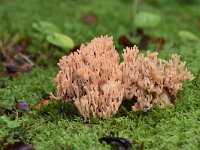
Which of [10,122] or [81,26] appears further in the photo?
[81,26]

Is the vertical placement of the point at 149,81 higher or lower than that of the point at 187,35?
lower

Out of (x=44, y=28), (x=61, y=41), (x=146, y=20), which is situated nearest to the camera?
(x=61, y=41)

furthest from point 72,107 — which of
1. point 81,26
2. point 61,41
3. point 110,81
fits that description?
point 81,26

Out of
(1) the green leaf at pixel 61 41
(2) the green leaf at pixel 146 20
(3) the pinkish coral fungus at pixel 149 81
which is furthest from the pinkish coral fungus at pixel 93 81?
(2) the green leaf at pixel 146 20

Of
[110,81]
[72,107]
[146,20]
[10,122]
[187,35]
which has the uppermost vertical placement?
[146,20]

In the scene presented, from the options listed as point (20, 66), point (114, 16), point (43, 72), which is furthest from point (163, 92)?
point (114, 16)

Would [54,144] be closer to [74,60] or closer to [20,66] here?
[74,60]

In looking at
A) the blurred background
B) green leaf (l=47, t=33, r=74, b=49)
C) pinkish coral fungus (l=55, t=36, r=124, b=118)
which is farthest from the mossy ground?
green leaf (l=47, t=33, r=74, b=49)

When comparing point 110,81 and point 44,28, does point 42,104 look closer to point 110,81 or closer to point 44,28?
point 110,81
